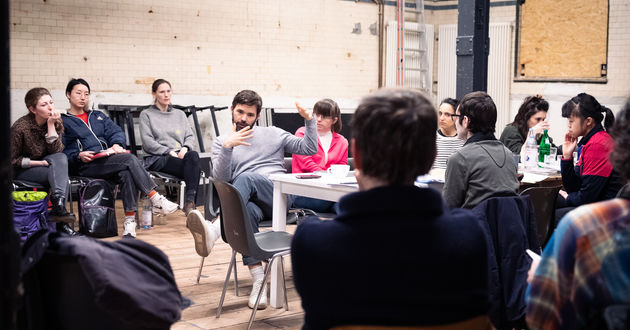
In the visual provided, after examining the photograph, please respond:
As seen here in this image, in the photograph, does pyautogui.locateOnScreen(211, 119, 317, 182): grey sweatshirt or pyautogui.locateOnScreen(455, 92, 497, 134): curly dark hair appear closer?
pyautogui.locateOnScreen(455, 92, 497, 134): curly dark hair

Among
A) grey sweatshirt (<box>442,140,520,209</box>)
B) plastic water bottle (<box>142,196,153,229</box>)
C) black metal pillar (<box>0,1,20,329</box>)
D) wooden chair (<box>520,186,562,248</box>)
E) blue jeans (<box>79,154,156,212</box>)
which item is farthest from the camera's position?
plastic water bottle (<box>142,196,153,229</box>)

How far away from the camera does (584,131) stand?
175 inches

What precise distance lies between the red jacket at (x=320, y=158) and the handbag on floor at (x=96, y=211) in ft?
6.27

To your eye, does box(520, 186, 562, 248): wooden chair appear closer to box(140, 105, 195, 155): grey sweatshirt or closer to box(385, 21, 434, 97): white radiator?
box(140, 105, 195, 155): grey sweatshirt

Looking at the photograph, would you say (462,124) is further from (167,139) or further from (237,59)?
(237,59)

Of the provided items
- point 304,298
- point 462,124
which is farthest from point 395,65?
point 304,298

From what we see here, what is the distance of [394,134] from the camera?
1.53m

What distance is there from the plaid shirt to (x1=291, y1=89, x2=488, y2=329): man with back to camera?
171 millimetres

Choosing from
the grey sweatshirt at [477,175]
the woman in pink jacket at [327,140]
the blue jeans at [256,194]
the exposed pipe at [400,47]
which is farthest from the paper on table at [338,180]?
the exposed pipe at [400,47]

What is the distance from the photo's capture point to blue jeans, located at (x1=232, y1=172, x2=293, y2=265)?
418 centimetres

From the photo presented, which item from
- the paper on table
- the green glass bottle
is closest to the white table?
the paper on table

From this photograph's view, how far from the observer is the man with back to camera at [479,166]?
3311 mm

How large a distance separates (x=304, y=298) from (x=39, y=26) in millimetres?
6832

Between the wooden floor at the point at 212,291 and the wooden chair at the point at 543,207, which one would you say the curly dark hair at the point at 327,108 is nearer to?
the wooden floor at the point at 212,291
